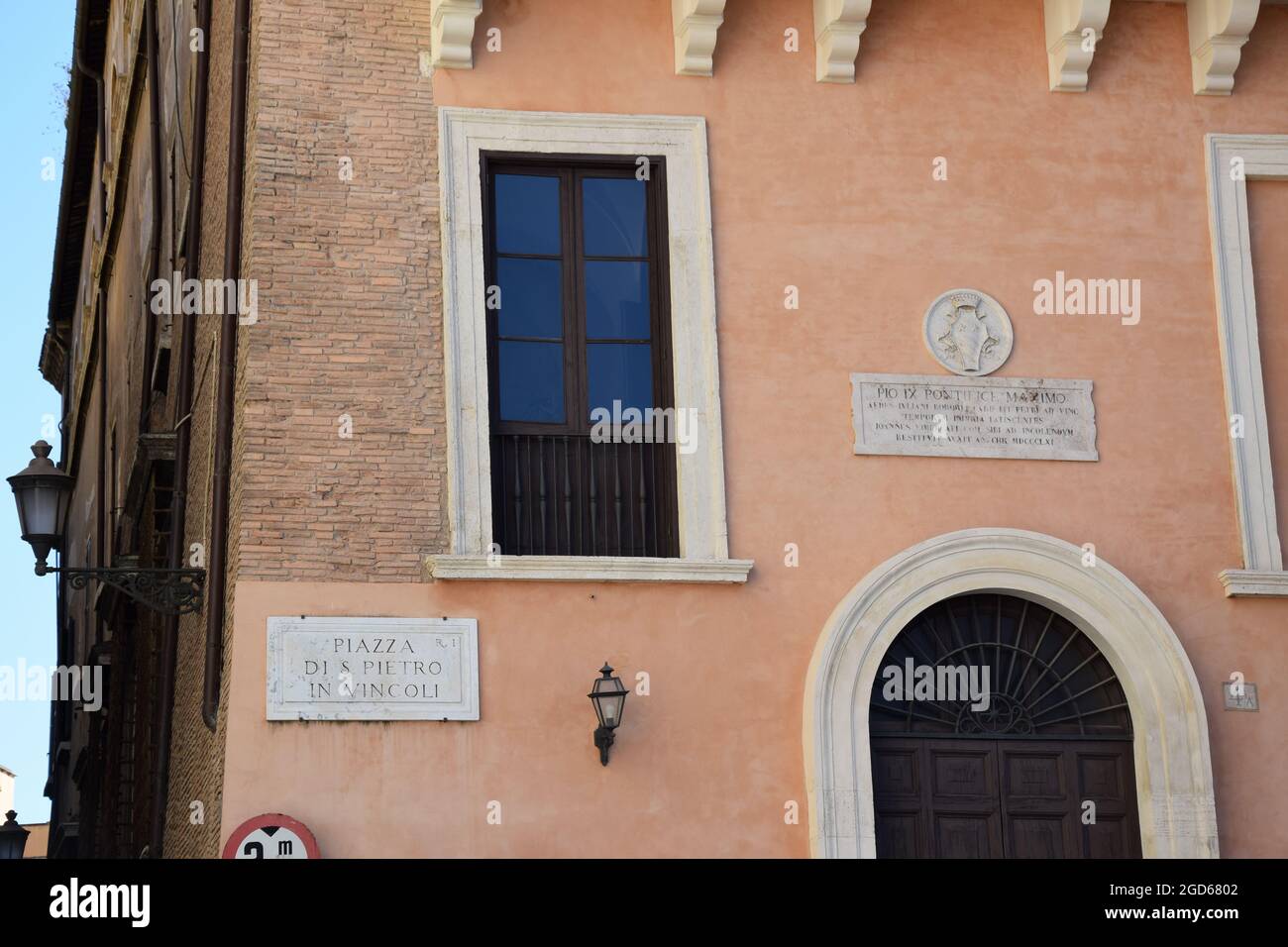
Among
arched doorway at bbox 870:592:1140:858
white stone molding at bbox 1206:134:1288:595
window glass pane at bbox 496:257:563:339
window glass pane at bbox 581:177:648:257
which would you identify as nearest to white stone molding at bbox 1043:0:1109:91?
white stone molding at bbox 1206:134:1288:595

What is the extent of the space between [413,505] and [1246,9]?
21.7 ft

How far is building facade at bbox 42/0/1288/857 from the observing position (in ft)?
38.7

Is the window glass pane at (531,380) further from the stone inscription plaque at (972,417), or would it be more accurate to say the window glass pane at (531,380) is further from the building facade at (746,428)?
the stone inscription plaque at (972,417)

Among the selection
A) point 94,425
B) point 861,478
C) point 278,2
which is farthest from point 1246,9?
point 94,425

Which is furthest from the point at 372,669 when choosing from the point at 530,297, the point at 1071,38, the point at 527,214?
the point at 1071,38

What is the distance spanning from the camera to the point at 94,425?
85.4ft

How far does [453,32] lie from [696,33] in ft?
5.20

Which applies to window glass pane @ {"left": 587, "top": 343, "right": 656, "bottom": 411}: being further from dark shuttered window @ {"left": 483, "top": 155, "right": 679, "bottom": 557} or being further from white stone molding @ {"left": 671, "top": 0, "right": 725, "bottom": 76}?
white stone molding @ {"left": 671, "top": 0, "right": 725, "bottom": 76}

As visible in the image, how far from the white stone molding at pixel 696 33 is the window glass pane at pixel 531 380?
2087 millimetres

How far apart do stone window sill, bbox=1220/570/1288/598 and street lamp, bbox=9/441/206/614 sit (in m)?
6.56

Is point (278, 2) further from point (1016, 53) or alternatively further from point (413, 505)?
point (1016, 53)

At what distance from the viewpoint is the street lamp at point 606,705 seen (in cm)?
1166
